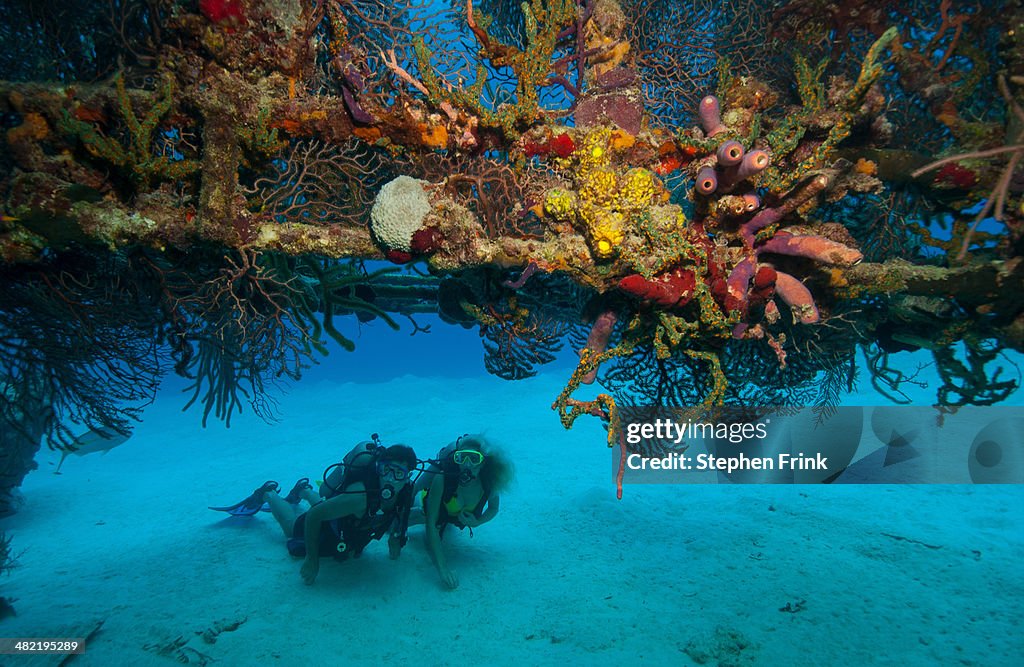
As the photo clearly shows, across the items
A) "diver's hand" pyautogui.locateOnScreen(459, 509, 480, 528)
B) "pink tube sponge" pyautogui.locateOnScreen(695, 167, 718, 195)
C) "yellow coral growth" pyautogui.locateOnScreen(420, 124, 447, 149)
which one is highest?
"yellow coral growth" pyautogui.locateOnScreen(420, 124, 447, 149)

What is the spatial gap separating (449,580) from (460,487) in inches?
56.9

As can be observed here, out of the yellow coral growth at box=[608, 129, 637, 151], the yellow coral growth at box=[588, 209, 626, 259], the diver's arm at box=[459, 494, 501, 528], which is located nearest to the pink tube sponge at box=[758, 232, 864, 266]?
the yellow coral growth at box=[588, 209, 626, 259]

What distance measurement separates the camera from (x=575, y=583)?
7.32 metres

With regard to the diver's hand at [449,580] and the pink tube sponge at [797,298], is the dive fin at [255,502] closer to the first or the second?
the diver's hand at [449,580]

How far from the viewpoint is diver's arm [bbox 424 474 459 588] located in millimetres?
7410

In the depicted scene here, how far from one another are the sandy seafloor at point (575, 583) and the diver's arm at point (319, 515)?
11.3 inches

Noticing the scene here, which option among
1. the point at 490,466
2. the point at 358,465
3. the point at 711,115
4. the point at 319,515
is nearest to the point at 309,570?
the point at 319,515

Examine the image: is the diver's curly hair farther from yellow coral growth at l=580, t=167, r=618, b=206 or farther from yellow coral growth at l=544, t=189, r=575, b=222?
yellow coral growth at l=580, t=167, r=618, b=206

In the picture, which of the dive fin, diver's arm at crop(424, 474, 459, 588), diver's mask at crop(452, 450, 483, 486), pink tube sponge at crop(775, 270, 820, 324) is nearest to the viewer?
pink tube sponge at crop(775, 270, 820, 324)

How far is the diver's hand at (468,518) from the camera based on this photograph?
26.8ft

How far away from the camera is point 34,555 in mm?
9094

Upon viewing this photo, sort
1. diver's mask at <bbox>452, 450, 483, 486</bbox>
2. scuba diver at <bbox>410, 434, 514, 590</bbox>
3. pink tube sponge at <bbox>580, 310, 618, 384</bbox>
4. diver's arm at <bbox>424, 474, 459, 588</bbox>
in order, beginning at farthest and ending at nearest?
diver's mask at <bbox>452, 450, 483, 486</bbox>, scuba diver at <bbox>410, 434, 514, 590</bbox>, diver's arm at <bbox>424, 474, 459, 588</bbox>, pink tube sponge at <bbox>580, 310, 618, 384</bbox>

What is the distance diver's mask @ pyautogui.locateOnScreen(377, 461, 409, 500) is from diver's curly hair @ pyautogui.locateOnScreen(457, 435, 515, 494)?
1.11 meters

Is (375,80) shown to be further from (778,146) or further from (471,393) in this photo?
(471,393)
